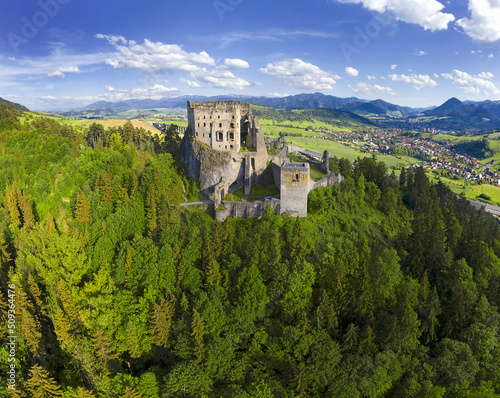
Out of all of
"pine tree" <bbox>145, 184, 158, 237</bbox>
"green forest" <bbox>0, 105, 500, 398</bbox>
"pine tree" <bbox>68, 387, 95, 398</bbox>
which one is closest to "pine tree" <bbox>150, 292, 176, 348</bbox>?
"green forest" <bbox>0, 105, 500, 398</bbox>

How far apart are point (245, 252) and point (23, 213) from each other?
46157mm

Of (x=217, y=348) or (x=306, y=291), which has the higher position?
(x=306, y=291)

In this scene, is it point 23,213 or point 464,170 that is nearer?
point 23,213

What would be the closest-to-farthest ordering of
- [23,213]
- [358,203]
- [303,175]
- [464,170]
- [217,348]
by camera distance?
[217,348] → [303,175] → [23,213] → [358,203] → [464,170]

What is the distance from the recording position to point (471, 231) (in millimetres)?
59250

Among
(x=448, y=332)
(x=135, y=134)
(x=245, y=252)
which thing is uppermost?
(x=135, y=134)

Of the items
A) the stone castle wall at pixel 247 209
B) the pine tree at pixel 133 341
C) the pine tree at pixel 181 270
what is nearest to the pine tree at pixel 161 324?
the pine tree at pixel 133 341

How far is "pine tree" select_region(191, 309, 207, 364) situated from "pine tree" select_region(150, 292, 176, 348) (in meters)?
3.99

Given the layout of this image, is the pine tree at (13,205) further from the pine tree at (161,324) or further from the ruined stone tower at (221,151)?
the pine tree at (161,324)

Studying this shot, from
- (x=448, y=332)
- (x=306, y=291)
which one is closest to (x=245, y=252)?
(x=306, y=291)

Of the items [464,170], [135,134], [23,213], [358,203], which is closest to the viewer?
[23,213]

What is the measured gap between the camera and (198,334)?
34.9m

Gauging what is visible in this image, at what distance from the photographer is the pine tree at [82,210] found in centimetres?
5188

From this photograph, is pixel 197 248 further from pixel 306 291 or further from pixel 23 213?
pixel 23 213
